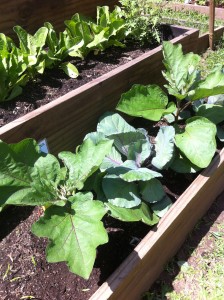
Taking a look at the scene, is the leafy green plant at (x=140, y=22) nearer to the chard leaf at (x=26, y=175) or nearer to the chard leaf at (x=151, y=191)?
the chard leaf at (x=151, y=191)

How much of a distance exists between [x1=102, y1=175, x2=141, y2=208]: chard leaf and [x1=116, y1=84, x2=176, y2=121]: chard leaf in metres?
0.40

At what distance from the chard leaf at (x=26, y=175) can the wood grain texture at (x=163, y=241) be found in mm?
381

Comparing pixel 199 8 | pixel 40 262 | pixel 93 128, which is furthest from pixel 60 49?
pixel 199 8

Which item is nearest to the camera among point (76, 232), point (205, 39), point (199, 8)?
point (76, 232)

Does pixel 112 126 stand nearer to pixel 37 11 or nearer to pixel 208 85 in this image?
pixel 208 85

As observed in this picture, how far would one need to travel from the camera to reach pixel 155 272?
5.40 feet

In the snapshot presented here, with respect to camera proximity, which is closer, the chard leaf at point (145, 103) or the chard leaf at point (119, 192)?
the chard leaf at point (119, 192)

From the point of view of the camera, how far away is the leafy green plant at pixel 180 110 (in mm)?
1704

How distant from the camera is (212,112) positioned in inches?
78.2

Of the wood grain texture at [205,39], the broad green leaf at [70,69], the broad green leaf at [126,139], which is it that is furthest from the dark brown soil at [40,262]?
the wood grain texture at [205,39]

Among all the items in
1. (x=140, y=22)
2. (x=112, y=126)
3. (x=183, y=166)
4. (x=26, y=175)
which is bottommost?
(x=183, y=166)

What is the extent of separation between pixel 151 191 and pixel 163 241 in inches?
8.6

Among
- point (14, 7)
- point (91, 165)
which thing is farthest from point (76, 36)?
point (91, 165)

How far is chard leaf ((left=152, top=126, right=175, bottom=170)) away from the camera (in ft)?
5.49
